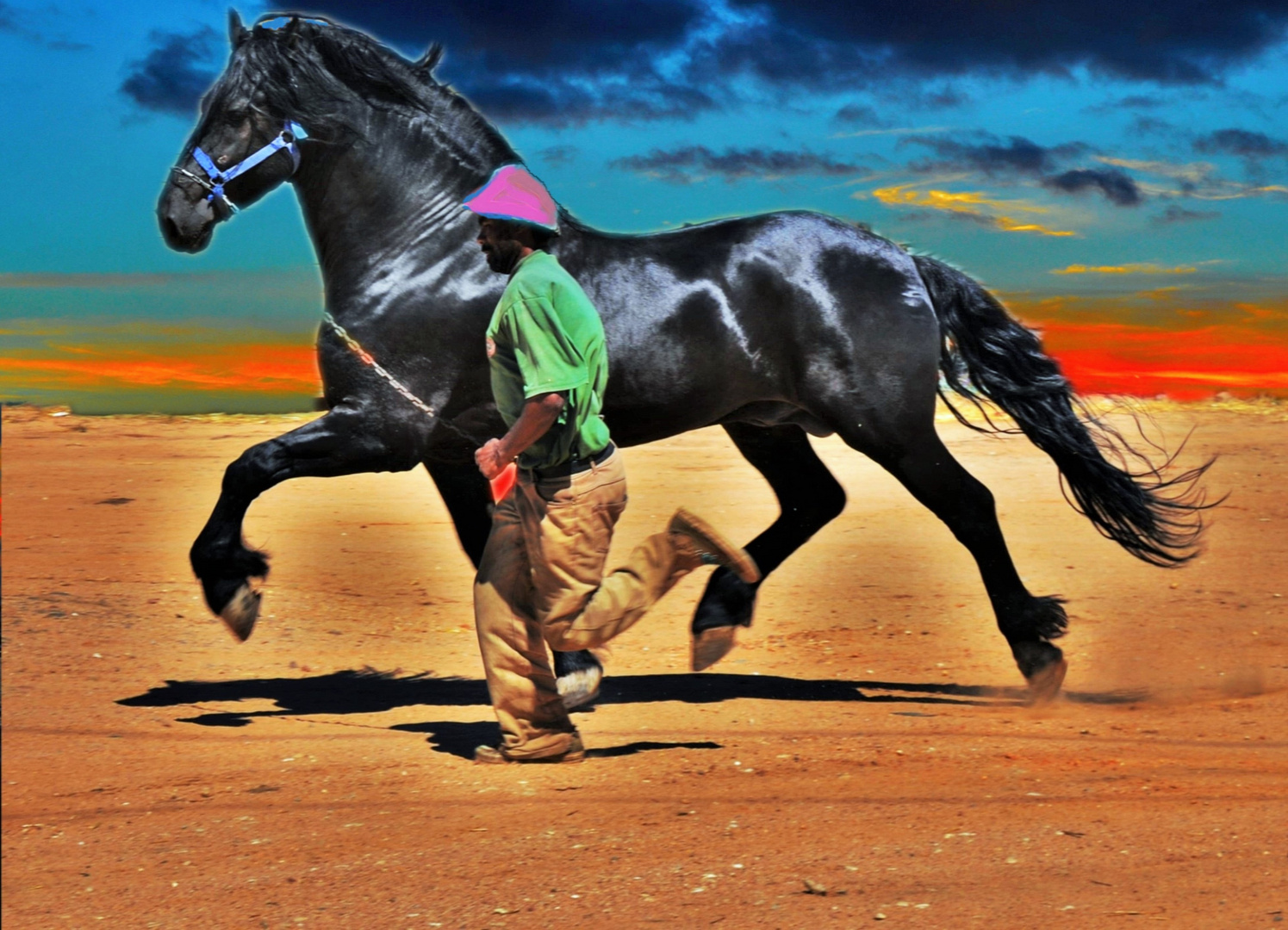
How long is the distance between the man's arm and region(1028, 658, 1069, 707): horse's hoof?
268 centimetres

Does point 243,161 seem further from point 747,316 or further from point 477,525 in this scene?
point 747,316

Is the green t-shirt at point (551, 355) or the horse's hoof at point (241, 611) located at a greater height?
the green t-shirt at point (551, 355)

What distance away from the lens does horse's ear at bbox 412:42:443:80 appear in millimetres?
6078

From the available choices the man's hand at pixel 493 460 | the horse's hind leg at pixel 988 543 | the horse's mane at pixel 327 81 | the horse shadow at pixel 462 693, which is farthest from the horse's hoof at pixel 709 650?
the horse's mane at pixel 327 81

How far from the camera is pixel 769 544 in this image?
6.53m

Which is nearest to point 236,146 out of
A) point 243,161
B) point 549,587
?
point 243,161

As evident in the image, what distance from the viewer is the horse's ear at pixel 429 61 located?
19.9ft

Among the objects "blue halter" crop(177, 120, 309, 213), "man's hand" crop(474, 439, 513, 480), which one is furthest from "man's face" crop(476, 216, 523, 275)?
"blue halter" crop(177, 120, 309, 213)

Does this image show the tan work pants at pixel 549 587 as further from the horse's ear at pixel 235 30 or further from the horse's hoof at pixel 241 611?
the horse's ear at pixel 235 30

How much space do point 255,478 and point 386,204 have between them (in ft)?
4.20

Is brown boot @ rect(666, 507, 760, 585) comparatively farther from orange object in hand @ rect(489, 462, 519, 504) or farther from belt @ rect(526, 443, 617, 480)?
orange object in hand @ rect(489, 462, 519, 504)

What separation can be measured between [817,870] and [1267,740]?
2.47 m

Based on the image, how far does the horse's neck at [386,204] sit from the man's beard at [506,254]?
1063 millimetres

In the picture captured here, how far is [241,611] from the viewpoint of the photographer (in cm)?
546
